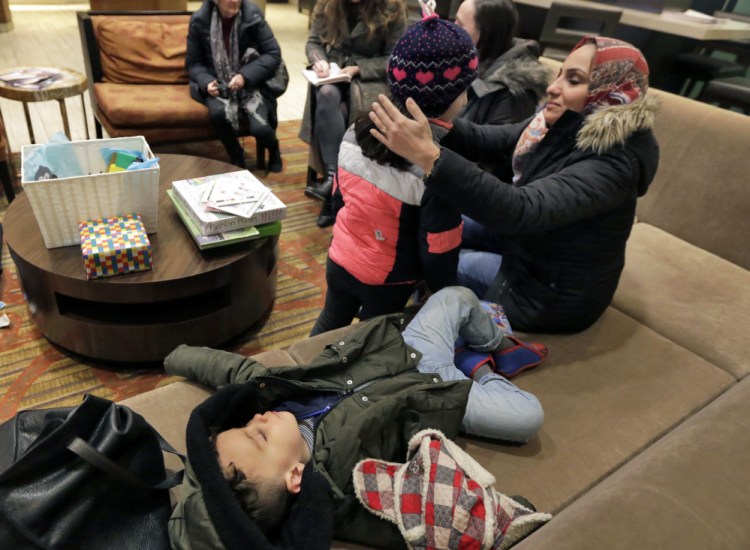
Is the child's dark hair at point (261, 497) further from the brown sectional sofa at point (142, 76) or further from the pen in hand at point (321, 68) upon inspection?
the brown sectional sofa at point (142, 76)

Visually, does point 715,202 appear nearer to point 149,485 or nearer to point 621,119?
point 621,119

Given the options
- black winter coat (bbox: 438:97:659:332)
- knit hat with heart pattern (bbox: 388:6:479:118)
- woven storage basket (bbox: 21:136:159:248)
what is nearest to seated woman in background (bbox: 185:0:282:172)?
woven storage basket (bbox: 21:136:159:248)

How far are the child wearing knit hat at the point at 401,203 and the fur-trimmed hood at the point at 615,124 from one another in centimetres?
32

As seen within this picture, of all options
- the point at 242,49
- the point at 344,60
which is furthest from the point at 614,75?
the point at 242,49

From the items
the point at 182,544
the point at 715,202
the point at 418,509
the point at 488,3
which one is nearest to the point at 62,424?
the point at 182,544

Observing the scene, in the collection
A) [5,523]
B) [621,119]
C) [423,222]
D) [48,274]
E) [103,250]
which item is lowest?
[48,274]

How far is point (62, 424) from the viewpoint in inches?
34.7

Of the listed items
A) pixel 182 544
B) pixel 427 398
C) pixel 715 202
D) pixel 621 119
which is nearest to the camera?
pixel 182 544

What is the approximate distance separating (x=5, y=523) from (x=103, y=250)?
0.97 meters

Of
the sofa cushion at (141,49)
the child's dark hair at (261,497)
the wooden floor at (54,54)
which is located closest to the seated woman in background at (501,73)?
the child's dark hair at (261,497)

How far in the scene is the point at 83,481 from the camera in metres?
0.86

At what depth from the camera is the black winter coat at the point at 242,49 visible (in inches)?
119

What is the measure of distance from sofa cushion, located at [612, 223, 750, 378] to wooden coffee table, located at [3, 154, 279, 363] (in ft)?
4.40

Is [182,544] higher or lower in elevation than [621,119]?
lower
